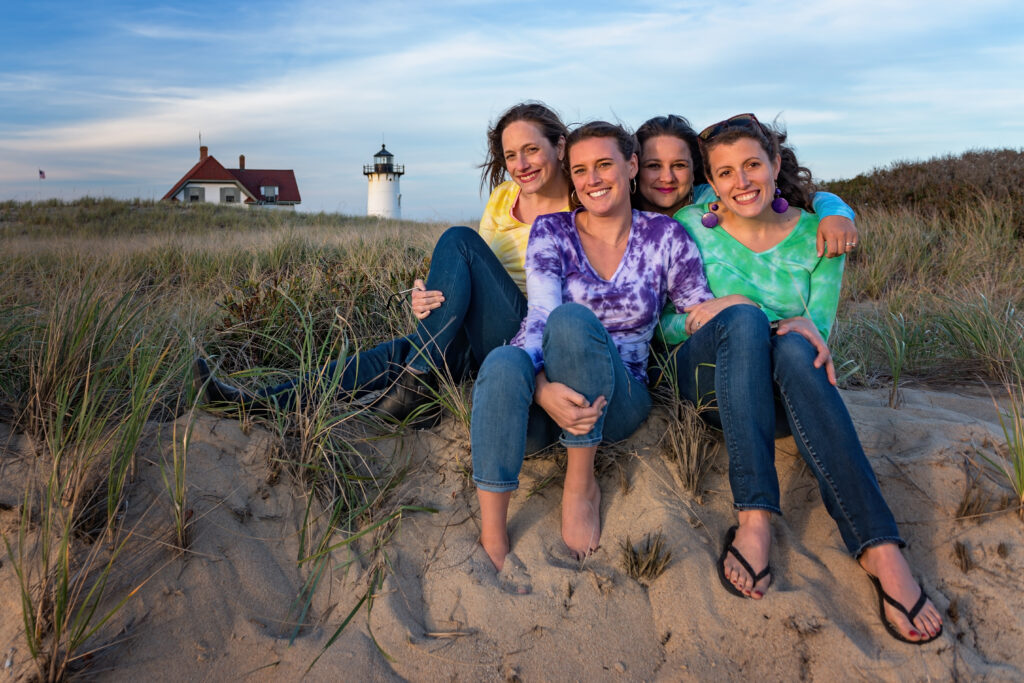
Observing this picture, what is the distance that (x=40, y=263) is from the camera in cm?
625

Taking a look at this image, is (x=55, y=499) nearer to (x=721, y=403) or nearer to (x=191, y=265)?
(x=721, y=403)

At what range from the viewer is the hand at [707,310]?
251 cm

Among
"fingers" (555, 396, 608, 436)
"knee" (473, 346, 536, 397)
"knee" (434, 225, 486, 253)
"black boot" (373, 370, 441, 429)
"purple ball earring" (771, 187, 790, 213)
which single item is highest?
"purple ball earring" (771, 187, 790, 213)

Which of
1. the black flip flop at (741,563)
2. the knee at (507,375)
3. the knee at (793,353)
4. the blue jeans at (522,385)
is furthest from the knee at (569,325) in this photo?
the black flip flop at (741,563)

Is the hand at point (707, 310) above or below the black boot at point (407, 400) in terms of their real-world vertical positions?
above

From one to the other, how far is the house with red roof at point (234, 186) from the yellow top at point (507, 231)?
102ft

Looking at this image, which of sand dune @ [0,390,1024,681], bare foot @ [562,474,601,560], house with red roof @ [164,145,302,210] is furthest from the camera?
house with red roof @ [164,145,302,210]

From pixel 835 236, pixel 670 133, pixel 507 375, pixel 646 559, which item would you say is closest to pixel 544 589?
pixel 646 559

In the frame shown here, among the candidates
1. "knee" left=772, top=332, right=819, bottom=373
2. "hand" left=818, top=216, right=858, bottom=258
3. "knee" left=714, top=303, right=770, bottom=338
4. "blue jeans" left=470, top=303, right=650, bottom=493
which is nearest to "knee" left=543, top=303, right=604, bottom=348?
"blue jeans" left=470, top=303, right=650, bottom=493

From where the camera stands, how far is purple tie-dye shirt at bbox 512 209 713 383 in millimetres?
2617

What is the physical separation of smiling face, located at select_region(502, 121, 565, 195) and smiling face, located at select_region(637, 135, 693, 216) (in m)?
0.43

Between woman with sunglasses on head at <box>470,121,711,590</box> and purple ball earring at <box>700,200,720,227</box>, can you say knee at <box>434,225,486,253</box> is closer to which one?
woman with sunglasses on head at <box>470,121,711,590</box>

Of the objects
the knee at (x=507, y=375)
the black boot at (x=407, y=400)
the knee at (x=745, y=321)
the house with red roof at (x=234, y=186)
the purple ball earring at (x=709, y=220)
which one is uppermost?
the house with red roof at (x=234, y=186)

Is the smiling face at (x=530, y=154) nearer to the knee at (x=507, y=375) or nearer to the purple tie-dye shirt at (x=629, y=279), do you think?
the purple tie-dye shirt at (x=629, y=279)
